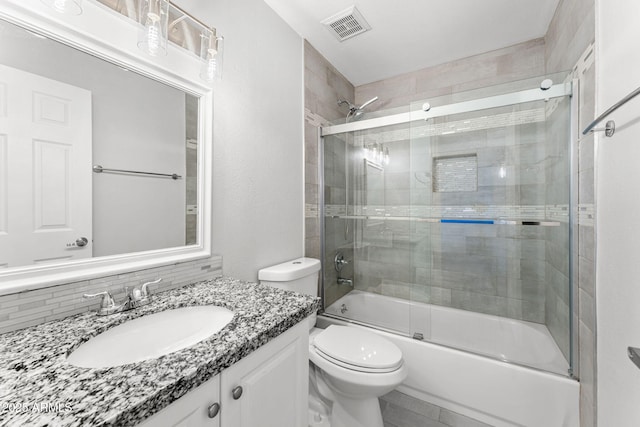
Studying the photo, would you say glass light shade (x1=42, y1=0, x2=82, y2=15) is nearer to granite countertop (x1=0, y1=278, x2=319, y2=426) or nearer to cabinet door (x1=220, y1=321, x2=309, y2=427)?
granite countertop (x1=0, y1=278, x2=319, y2=426)

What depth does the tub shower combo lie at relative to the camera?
1414 mm

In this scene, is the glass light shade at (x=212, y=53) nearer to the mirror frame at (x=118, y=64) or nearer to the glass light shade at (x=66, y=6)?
the mirror frame at (x=118, y=64)

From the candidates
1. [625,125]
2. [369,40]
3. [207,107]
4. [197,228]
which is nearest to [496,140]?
[625,125]

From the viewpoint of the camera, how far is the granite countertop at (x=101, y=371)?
1.45 ft

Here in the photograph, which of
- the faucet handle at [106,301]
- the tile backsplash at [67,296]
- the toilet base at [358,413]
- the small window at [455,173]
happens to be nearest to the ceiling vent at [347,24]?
the small window at [455,173]

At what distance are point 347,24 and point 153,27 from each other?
4.41ft

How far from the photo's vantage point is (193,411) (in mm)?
584

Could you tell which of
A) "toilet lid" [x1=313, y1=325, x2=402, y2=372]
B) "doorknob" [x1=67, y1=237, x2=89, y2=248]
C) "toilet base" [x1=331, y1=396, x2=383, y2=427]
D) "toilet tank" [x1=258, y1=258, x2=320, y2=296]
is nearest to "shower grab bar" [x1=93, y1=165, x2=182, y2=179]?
"doorknob" [x1=67, y1=237, x2=89, y2=248]

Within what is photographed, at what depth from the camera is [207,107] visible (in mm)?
1269

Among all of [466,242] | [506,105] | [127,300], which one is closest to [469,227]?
[466,242]

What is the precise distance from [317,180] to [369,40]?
1143mm

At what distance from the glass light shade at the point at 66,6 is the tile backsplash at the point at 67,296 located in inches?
33.5

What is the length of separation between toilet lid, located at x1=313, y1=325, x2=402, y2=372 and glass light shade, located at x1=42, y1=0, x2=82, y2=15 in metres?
1.69

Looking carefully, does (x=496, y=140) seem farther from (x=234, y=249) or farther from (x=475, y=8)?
(x=234, y=249)
